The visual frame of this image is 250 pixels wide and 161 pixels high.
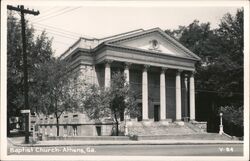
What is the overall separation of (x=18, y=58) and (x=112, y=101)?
381 inches

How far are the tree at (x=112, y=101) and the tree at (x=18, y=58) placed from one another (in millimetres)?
5068

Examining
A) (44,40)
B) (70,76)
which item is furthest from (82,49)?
(70,76)

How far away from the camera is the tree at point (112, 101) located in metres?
32.0

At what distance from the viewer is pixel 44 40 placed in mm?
38062

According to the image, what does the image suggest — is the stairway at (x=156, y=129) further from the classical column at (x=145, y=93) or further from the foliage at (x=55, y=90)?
the foliage at (x=55, y=90)

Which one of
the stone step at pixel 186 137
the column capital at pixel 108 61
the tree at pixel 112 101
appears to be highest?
the column capital at pixel 108 61

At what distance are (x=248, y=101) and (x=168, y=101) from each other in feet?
104

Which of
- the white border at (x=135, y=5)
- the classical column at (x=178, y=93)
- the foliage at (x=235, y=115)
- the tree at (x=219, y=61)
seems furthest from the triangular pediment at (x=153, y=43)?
the white border at (x=135, y=5)

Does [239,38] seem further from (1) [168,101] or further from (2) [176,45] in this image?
(1) [168,101]

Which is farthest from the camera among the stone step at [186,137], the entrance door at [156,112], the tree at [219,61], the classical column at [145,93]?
the entrance door at [156,112]

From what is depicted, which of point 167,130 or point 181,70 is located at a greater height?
point 181,70

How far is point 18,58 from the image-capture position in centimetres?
3394

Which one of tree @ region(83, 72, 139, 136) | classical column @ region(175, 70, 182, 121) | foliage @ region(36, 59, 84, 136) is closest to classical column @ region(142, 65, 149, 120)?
classical column @ region(175, 70, 182, 121)

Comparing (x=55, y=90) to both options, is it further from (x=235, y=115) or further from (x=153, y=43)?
(x=235, y=115)
